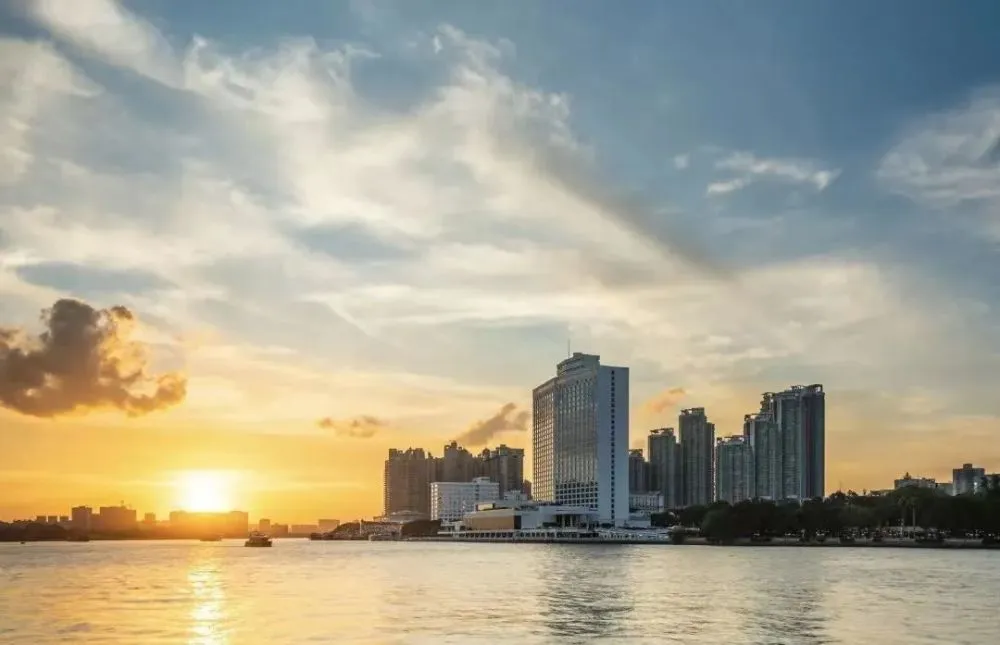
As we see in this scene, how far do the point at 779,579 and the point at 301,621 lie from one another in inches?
1958

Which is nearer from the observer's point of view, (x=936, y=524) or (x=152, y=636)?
(x=152, y=636)

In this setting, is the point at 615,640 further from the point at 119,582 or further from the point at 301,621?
the point at 119,582

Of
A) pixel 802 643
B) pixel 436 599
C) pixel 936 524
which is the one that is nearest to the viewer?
pixel 802 643

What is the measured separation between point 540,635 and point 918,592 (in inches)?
1601

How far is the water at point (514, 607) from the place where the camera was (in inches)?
2008

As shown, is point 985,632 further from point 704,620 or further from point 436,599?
point 436,599

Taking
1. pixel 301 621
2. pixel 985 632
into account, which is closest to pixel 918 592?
pixel 985 632

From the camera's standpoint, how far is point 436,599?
7238 centimetres

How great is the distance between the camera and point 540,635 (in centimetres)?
4994

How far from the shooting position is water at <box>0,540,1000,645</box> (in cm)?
5100

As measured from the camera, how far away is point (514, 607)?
6538cm

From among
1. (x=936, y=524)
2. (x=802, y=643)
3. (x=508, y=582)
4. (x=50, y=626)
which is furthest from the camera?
(x=936, y=524)

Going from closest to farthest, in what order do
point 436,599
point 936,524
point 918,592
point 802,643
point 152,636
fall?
point 802,643, point 152,636, point 436,599, point 918,592, point 936,524

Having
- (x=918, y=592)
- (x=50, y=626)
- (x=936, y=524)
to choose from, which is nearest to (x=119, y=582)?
(x=50, y=626)
